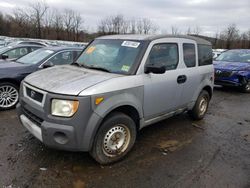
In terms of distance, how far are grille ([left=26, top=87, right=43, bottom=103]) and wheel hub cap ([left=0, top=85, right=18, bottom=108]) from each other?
241 cm

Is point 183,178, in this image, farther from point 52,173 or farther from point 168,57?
point 168,57

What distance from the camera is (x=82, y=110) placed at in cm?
255

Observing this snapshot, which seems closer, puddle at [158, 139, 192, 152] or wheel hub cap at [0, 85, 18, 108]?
puddle at [158, 139, 192, 152]

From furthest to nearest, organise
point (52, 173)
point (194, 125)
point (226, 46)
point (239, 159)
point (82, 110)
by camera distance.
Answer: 1. point (226, 46)
2. point (194, 125)
3. point (239, 159)
4. point (52, 173)
5. point (82, 110)

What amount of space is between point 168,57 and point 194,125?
189 cm

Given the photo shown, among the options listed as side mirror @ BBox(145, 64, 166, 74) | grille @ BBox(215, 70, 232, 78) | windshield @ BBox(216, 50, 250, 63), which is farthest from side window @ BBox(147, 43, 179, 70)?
windshield @ BBox(216, 50, 250, 63)

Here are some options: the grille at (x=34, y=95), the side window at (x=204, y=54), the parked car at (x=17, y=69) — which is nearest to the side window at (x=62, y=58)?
the parked car at (x=17, y=69)

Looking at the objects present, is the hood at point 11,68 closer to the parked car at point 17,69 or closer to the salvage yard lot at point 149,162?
the parked car at point 17,69

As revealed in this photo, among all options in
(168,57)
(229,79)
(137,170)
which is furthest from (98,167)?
(229,79)

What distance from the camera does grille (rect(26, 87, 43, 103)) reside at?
2810 mm

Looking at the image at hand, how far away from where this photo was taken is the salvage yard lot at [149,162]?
109 inches

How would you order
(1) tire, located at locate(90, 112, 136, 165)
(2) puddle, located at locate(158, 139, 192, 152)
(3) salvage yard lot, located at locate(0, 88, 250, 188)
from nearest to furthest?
(3) salvage yard lot, located at locate(0, 88, 250, 188)
(1) tire, located at locate(90, 112, 136, 165)
(2) puddle, located at locate(158, 139, 192, 152)

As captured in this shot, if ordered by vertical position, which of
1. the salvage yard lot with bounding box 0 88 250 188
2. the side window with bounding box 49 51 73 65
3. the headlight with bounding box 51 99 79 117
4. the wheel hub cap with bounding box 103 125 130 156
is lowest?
the salvage yard lot with bounding box 0 88 250 188

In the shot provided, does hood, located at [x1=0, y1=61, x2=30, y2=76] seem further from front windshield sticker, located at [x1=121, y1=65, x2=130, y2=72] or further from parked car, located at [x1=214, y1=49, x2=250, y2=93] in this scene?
parked car, located at [x1=214, y1=49, x2=250, y2=93]
